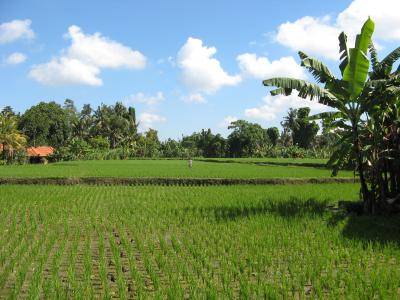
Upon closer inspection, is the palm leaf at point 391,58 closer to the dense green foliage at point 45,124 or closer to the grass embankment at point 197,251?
the grass embankment at point 197,251

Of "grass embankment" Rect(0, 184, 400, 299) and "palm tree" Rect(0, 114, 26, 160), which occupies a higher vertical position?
"palm tree" Rect(0, 114, 26, 160)

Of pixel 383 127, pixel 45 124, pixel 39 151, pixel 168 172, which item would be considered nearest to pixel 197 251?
pixel 383 127

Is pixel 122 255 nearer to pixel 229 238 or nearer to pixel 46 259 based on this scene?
pixel 46 259

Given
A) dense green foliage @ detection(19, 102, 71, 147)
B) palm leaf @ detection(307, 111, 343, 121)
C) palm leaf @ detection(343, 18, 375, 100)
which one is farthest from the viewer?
dense green foliage @ detection(19, 102, 71, 147)

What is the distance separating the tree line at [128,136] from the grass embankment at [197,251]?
1216 inches

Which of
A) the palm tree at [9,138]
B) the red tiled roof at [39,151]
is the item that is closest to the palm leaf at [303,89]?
the palm tree at [9,138]

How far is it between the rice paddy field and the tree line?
30.7m

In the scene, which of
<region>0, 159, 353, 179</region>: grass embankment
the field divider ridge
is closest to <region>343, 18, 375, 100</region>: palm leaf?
the field divider ridge

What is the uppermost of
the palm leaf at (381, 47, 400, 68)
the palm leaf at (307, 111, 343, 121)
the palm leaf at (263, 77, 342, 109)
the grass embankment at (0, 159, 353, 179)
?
the palm leaf at (381, 47, 400, 68)

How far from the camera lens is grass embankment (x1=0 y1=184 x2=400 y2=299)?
4234 mm

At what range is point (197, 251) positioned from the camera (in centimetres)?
575

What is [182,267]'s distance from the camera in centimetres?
491

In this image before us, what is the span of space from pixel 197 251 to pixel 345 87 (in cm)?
469

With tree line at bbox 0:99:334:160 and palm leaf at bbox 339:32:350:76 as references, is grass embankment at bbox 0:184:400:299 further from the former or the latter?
tree line at bbox 0:99:334:160
